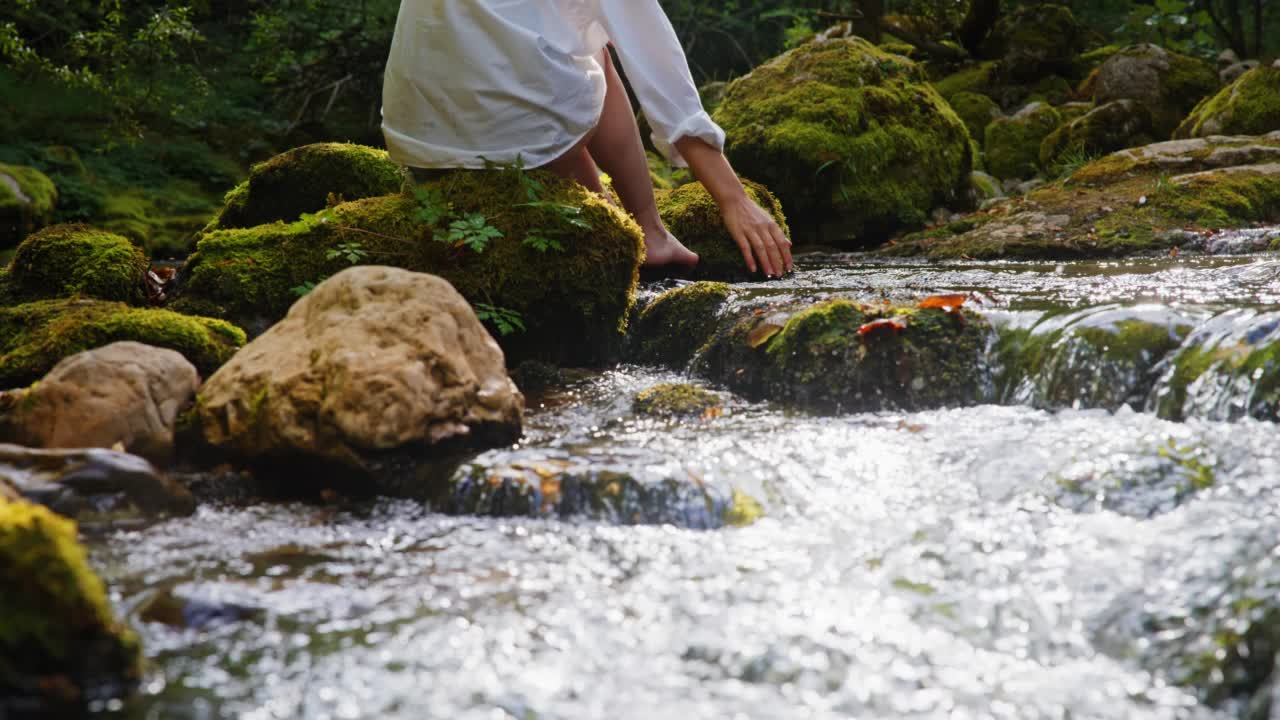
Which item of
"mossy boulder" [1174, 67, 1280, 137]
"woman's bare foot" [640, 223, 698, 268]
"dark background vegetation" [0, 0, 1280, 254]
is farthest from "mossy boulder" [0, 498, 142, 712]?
"dark background vegetation" [0, 0, 1280, 254]

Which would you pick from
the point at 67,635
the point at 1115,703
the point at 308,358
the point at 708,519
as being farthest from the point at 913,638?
the point at 308,358

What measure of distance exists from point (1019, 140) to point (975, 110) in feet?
4.04

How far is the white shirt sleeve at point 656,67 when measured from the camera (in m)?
3.83

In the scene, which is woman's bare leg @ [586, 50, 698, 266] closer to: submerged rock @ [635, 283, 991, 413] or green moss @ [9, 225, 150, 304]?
submerged rock @ [635, 283, 991, 413]

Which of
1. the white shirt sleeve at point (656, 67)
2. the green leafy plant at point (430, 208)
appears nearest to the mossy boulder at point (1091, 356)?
the white shirt sleeve at point (656, 67)

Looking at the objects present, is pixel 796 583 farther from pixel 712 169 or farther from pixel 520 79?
pixel 520 79

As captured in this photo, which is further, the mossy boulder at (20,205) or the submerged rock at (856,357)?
the mossy boulder at (20,205)

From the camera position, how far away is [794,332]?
11.6 ft

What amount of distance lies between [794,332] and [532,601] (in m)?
1.81

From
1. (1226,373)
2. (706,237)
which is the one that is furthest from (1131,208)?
(1226,373)

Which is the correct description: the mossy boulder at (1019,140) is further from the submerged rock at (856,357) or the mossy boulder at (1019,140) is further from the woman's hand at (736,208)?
the submerged rock at (856,357)

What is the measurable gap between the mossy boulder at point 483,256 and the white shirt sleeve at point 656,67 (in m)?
0.45

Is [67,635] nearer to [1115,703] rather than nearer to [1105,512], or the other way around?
[1115,703]

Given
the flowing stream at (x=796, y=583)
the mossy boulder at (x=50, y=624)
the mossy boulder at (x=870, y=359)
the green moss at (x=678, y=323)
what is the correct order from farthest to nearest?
1. the green moss at (x=678, y=323)
2. the mossy boulder at (x=870, y=359)
3. the flowing stream at (x=796, y=583)
4. the mossy boulder at (x=50, y=624)
